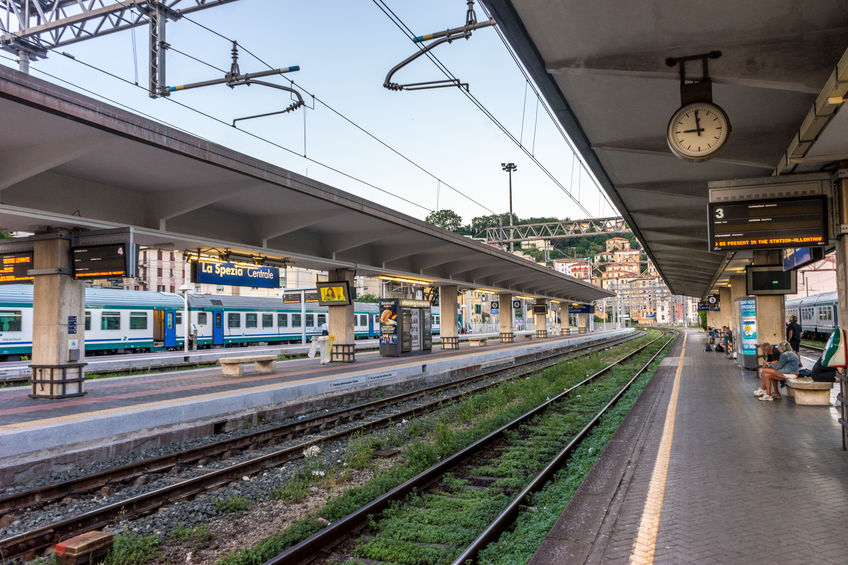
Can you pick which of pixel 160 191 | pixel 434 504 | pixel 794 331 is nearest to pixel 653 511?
pixel 434 504

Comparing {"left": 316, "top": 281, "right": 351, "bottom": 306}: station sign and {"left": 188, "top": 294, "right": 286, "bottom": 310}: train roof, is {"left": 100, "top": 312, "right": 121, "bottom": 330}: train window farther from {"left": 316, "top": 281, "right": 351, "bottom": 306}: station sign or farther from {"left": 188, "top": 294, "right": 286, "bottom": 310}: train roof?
{"left": 316, "top": 281, "right": 351, "bottom": 306}: station sign

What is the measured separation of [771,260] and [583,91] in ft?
39.0

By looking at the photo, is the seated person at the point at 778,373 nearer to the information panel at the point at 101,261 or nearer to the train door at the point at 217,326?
the information panel at the point at 101,261

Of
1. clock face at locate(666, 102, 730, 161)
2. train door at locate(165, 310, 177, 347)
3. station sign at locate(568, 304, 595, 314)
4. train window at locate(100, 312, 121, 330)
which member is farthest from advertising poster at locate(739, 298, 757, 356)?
station sign at locate(568, 304, 595, 314)

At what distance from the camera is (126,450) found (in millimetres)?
9703

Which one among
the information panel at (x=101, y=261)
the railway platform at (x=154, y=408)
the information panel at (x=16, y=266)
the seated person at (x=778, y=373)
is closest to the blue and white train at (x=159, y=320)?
the railway platform at (x=154, y=408)

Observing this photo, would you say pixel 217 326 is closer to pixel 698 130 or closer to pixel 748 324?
pixel 748 324

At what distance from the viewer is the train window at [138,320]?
28641 millimetres

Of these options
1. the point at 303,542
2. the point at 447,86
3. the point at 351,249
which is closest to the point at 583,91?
the point at 447,86

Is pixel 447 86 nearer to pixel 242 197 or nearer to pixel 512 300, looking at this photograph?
pixel 242 197

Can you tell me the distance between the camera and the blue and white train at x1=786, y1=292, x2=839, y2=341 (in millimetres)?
32656

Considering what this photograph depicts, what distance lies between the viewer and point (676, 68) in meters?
5.98

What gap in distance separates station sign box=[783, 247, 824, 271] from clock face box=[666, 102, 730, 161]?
4.40 meters

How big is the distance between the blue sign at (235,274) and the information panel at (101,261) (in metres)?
3.99
